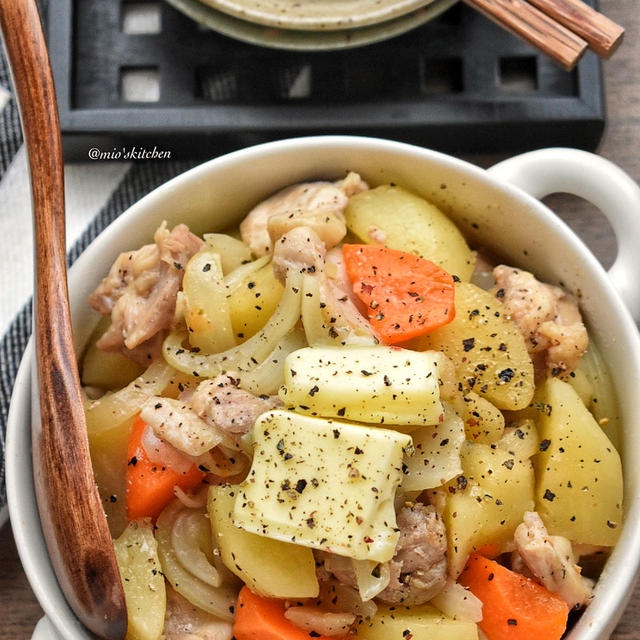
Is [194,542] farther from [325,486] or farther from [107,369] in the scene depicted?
[107,369]

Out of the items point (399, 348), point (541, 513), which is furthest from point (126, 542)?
point (541, 513)

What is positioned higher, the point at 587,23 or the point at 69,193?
the point at 587,23

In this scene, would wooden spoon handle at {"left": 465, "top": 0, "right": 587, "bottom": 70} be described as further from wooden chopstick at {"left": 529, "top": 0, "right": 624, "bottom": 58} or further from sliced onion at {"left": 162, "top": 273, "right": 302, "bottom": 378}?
sliced onion at {"left": 162, "top": 273, "right": 302, "bottom": 378}

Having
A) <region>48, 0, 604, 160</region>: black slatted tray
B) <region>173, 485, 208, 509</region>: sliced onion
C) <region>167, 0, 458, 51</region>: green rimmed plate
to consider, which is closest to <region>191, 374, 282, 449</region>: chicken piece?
<region>173, 485, 208, 509</region>: sliced onion

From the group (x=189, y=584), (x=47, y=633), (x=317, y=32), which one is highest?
(x=317, y=32)

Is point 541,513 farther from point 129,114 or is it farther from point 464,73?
point 129,114

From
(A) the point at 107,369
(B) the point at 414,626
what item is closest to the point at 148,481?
(A) the point at 107,369

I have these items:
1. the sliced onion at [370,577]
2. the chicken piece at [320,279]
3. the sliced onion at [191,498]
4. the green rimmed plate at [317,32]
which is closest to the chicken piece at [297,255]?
the chicken piece at [320,279]
